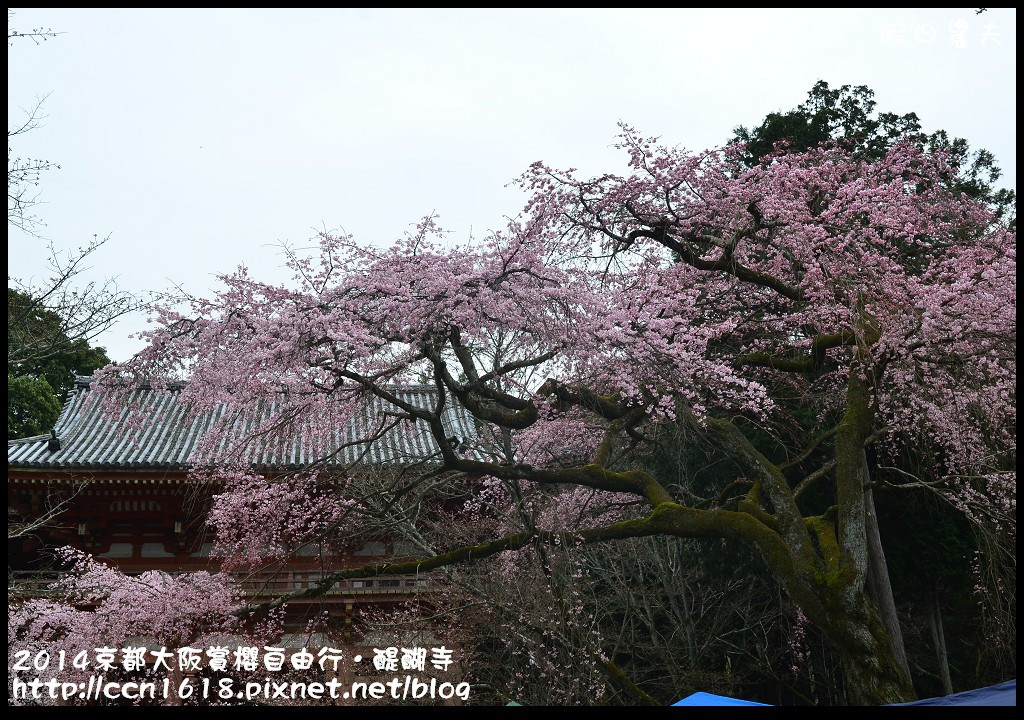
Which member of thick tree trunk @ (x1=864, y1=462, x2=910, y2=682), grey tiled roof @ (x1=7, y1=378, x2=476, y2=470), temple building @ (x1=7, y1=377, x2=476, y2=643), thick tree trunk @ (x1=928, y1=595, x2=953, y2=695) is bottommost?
thick tree trunk @ (x1=928, y1=595, x2=953, y2=695)

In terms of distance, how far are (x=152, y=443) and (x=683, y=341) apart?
9.70 metres

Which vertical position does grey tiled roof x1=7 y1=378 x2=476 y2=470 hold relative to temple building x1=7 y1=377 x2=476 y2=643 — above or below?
above

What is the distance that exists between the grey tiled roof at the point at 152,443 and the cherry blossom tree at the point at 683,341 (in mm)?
4106

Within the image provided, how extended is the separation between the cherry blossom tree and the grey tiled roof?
162 inches

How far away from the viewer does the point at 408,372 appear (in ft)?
25.6

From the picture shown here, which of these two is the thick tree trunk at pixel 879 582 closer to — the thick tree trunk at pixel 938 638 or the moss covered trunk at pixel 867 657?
the moss covered trunk at pixel 867 657

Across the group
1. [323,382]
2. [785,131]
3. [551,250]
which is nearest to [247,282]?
[323,382]

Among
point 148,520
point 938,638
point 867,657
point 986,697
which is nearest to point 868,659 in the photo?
point 867,657

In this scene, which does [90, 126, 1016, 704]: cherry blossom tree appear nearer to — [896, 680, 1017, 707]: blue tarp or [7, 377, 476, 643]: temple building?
[896, 680, 1017, 707]: blue tarp

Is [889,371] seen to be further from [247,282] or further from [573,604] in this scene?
[247,282]

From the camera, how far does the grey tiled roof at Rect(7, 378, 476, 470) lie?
38.9 ft

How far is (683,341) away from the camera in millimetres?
7809

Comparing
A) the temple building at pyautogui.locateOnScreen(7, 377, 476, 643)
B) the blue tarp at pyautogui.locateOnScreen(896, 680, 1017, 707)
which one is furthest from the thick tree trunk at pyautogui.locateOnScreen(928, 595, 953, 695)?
the temple building at pyautogui.locateOnScreen(7, 377, 476, 643)

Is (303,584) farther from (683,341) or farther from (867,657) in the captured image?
(867,657)
